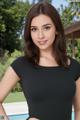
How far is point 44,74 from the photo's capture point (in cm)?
221

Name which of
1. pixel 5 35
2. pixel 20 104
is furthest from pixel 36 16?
pixel 5 35

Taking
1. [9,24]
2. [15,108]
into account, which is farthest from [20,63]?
[9,24]

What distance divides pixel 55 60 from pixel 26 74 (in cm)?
22

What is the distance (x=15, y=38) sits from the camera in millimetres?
35312

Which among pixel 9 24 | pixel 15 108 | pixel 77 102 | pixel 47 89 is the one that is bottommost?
pixel 9 24

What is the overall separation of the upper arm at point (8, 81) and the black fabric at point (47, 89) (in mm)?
26

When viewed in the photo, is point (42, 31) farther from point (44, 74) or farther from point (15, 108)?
point (15, 108)

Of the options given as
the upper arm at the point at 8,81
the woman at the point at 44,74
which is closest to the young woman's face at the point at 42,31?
the woman at the point at 44,74

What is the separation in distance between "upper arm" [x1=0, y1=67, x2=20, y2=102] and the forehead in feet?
1.01

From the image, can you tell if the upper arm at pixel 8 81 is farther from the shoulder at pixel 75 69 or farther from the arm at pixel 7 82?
the shoulder at pixel 75 69

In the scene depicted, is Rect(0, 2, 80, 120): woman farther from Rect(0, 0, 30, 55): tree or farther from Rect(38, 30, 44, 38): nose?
Rect(0, 0, 30, 55): tree

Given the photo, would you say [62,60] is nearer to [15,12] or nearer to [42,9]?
[42,9]

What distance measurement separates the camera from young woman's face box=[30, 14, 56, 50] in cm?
220

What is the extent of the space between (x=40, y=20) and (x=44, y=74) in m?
0.33
